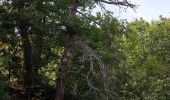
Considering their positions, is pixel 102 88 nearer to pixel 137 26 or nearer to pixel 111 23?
pixel 111 23

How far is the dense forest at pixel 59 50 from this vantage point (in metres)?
20.2

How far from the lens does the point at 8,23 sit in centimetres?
2039

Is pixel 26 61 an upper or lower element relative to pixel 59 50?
lower

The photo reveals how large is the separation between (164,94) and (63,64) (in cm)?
1037

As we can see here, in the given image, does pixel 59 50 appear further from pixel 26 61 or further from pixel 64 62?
pixel 64 62

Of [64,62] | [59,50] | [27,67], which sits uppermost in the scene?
[59,50]

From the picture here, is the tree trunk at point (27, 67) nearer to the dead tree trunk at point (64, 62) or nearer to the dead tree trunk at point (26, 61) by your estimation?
the dead tree trunk at point (26, 61)

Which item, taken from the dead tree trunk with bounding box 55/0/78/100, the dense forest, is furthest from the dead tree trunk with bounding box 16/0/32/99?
the dead tree trunk with bounding box 55/0/78/100

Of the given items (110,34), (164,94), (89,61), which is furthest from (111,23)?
(164,94)

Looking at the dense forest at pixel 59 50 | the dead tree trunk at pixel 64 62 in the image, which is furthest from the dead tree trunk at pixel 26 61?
the dead tree trunk at pixel 64 62

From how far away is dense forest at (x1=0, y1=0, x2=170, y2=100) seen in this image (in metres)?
20.2

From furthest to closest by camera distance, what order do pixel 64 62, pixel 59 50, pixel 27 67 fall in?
pixel 59 50, pixel 27 67, pixel 64 62

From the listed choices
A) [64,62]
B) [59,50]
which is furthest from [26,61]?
[64,62]

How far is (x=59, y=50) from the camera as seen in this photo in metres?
23.8
